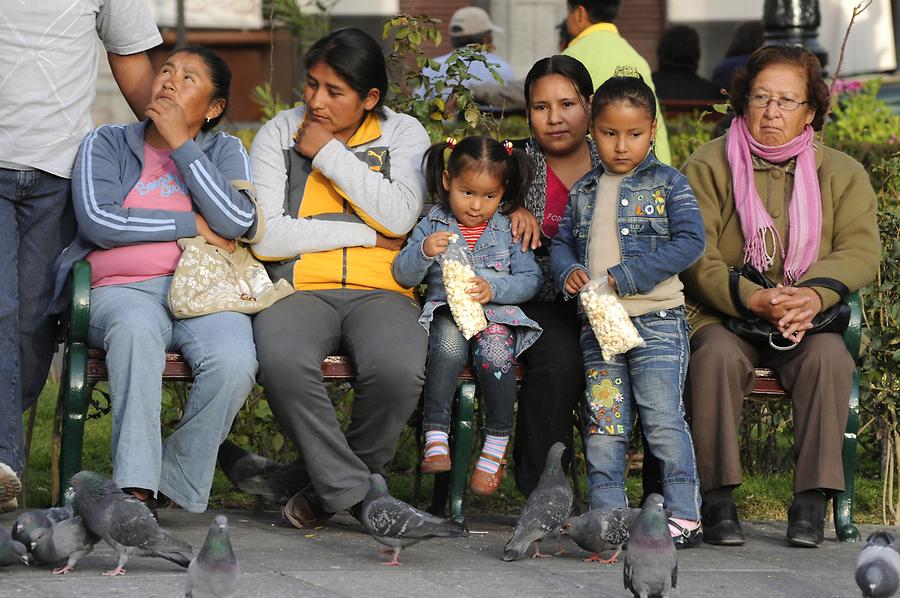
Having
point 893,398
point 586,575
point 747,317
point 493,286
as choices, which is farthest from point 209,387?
point 893,398

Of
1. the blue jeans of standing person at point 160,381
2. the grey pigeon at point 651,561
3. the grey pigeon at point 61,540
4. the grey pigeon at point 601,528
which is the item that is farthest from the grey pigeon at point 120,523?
the grey pigeon at point 651,561

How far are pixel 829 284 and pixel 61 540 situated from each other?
281 cm

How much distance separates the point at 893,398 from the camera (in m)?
5.79

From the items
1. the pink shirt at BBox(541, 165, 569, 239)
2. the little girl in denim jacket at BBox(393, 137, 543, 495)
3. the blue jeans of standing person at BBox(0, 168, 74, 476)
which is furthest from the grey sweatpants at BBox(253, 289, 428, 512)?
the blue jeans of standing person at BBox(0, 168, 74, 476)

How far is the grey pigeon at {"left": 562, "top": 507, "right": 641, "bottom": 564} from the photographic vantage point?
15.6ft

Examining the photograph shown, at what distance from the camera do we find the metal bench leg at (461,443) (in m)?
5.30

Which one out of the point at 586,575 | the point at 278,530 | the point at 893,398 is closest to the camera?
the point at 586,575

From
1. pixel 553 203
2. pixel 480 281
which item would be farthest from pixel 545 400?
pixel 553 203

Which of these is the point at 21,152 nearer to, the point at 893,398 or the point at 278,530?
the point at 278,530

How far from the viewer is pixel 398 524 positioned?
15.3ft

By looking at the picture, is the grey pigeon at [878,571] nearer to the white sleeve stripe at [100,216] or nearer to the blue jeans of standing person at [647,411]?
the blue jeans of standing person at [647,411]

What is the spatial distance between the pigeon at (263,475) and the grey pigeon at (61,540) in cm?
105

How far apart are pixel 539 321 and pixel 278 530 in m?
1.23

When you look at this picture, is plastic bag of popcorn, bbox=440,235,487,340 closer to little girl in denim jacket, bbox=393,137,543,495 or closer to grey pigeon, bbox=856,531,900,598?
little girl in denim jacket, bbox=393,137,543,495
